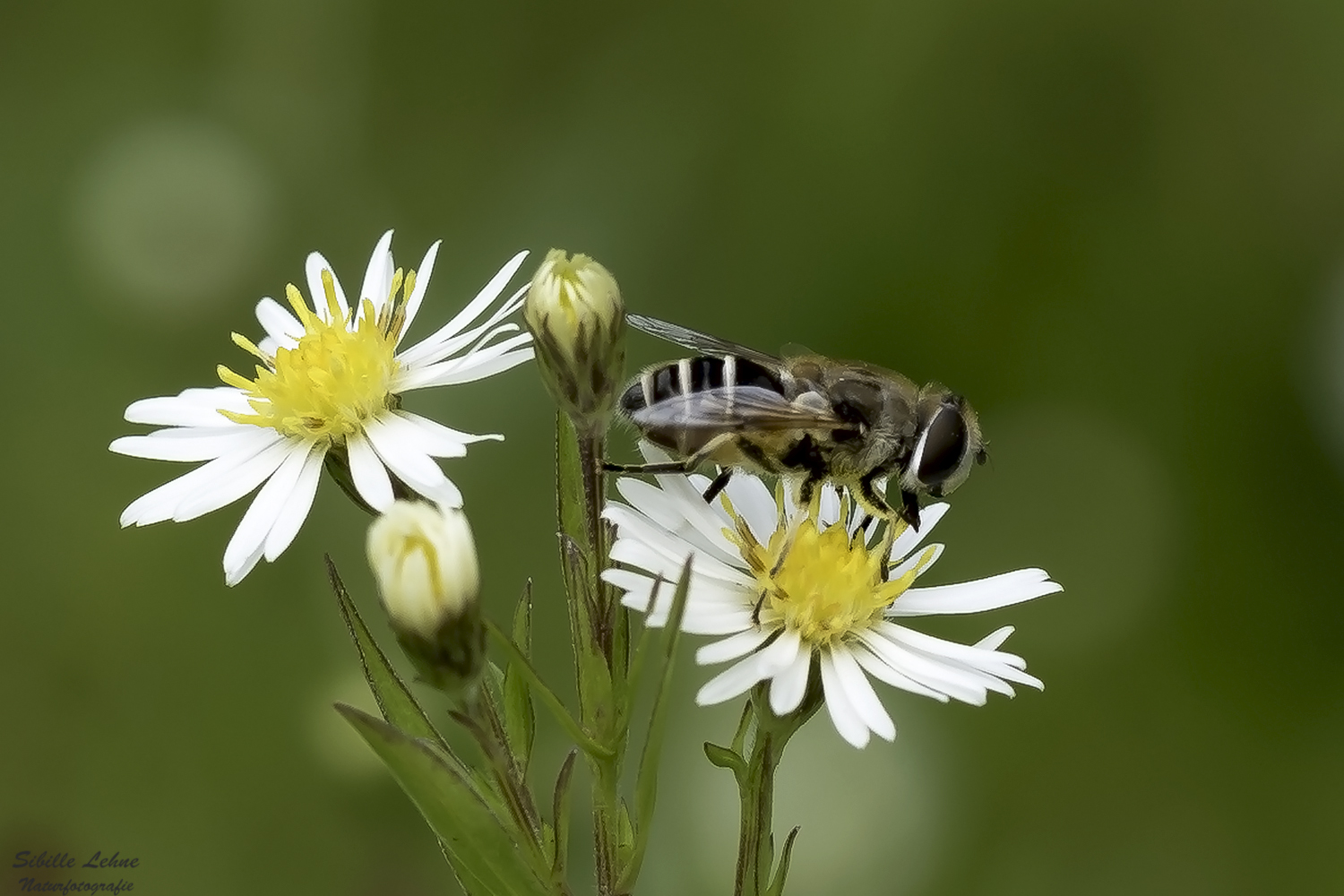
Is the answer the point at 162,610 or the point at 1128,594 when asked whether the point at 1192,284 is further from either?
the point at 162,610

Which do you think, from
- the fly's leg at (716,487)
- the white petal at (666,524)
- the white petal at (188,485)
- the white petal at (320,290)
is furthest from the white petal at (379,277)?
the fly's leg at (716,487)

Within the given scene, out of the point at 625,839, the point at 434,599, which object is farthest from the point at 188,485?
the point at 625,839

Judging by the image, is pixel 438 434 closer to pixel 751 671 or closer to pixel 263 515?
pixel 263 515

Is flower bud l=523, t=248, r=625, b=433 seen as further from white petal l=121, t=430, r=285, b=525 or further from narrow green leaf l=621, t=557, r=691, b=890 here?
white petal l=121, t=430, r=285, b=525

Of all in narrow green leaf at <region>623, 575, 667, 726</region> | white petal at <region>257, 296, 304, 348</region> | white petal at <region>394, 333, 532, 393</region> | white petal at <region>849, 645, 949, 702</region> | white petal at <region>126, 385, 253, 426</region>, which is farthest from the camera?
white petal at <region>257, 296, 304, 348</region>

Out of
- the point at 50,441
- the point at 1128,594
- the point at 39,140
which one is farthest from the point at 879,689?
the point at 39,140

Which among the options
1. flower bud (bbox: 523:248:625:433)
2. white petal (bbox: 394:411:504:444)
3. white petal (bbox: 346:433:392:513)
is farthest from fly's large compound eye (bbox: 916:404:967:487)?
white petal (bbox: 346:433:392:513)
